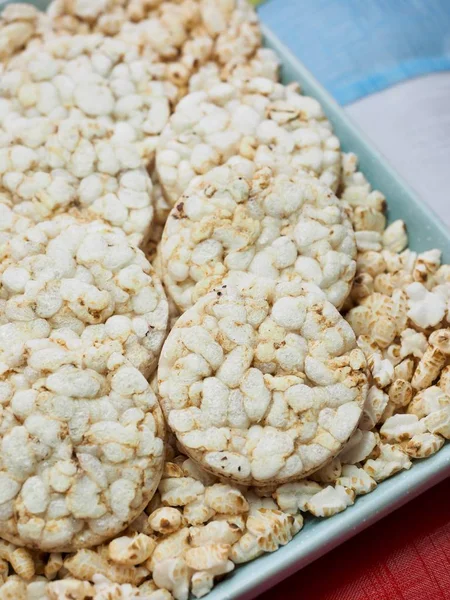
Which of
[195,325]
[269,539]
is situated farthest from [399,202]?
[269,539]

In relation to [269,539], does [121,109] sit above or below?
above

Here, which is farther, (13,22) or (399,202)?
(13,22)

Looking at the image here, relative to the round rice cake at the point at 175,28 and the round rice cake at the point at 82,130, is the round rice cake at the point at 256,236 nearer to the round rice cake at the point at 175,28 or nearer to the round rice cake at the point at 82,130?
the round rice cake at the point at 82,130

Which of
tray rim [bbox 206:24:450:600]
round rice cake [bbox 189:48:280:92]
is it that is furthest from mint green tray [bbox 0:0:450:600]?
round rice cake [bbox 189:48:280:92]

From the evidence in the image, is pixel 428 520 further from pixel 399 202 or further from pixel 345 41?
pixel 345 41

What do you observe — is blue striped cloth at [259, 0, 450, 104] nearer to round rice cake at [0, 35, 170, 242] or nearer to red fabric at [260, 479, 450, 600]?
round rice cake at [0, 35, 170, 242]

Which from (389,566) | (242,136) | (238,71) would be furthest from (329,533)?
(238,71)
